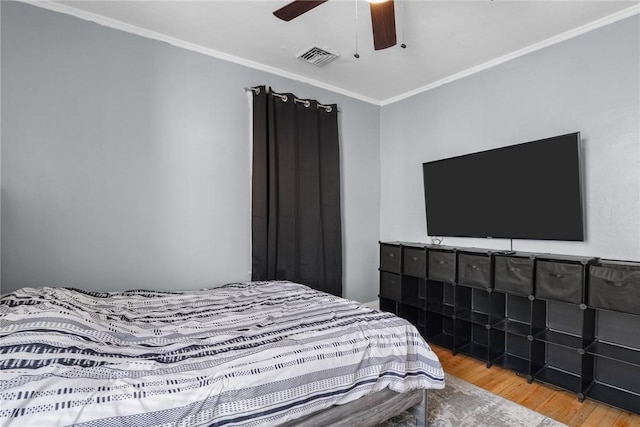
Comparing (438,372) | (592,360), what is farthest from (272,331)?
(592,360)

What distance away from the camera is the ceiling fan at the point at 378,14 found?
6.17ft

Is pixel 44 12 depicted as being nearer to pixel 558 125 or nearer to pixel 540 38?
pixel 540 38

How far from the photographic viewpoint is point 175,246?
2863 millimetres

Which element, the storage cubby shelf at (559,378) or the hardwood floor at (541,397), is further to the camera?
the storage cubby shelf at (559,378)

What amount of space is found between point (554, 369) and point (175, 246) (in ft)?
10.5

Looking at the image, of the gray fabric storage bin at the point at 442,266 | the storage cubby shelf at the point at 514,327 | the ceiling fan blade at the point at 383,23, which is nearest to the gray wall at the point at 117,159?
the ceiling fan blade at the point at 383,23

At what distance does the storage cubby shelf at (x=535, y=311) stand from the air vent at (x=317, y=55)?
1.96 m

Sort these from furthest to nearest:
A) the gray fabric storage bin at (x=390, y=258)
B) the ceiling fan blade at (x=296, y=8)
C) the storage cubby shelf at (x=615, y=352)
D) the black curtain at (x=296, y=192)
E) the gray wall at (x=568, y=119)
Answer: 1. the gray fabric storage bin at (x=390, y=258)
2. the black curtain at (x=296, y=192)
3. the gray wall at (x=568, y=119)
4. the storage cubby shelf at (x=615, y=352)
5. the ceiling fan blade at (x=296, y=8)

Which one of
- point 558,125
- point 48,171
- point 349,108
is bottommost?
point 48,171

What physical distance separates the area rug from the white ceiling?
271 cm

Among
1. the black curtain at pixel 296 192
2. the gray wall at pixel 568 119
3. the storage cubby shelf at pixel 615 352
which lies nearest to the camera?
A: the storage cubby shelf at pixel 615 352

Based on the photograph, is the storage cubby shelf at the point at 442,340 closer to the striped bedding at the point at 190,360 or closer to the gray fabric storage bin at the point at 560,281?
the gray fabric storage bin at the point at 560,281

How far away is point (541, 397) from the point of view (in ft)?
7.73

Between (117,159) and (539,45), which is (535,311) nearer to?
(539,45)
